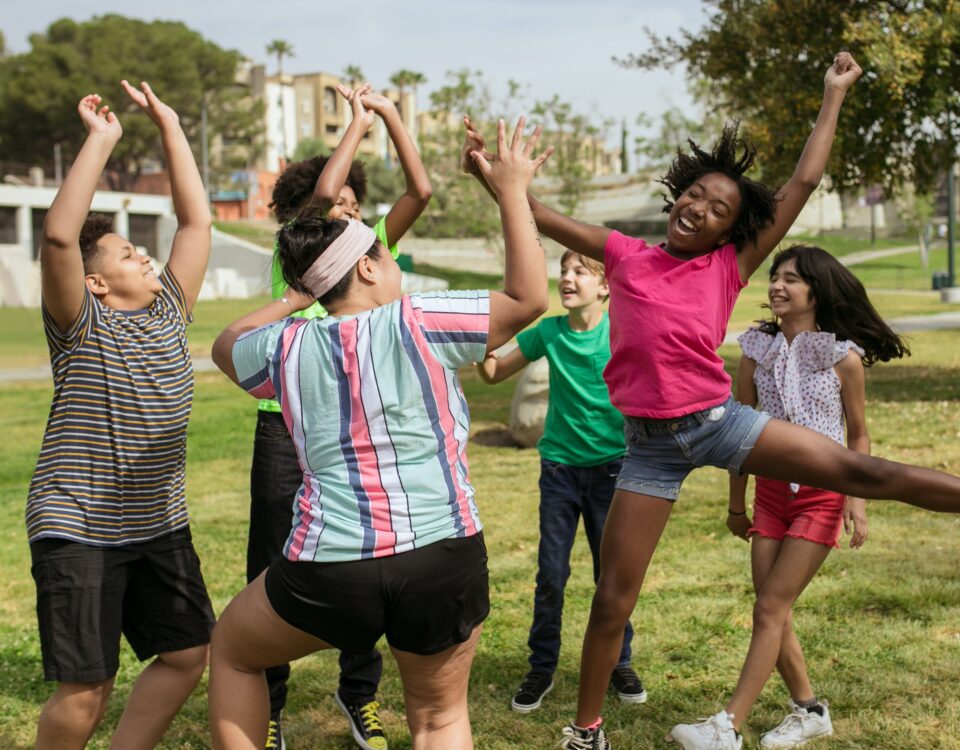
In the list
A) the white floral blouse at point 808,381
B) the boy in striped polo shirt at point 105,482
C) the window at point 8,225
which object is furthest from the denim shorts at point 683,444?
the window at point 8,225

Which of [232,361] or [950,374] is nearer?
[232,361]

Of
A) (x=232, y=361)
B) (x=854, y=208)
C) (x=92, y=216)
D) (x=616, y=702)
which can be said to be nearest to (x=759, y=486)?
(x=616, y=702)

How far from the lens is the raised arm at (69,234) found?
309 centimetres

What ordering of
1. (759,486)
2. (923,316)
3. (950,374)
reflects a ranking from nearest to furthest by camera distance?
(759,486)
(950,374)
(923,316)

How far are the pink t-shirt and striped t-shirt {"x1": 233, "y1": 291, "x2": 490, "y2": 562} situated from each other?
0.92 metres

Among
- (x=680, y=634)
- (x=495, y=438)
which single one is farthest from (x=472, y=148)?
(x=495, y=438)

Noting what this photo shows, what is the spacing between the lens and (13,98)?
72375 mm

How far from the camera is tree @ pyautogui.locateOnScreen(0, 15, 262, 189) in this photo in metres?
72.4

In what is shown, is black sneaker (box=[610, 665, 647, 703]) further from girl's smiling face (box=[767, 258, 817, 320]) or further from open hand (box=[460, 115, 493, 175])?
open hand (box=[460, 115, 493, 175])

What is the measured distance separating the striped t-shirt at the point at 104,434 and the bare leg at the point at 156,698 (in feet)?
1.56

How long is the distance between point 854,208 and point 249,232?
4135 centimetres

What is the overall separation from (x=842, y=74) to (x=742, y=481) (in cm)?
161

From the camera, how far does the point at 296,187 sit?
173 inches

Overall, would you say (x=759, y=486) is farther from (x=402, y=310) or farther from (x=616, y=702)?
(x=402, y=310)
